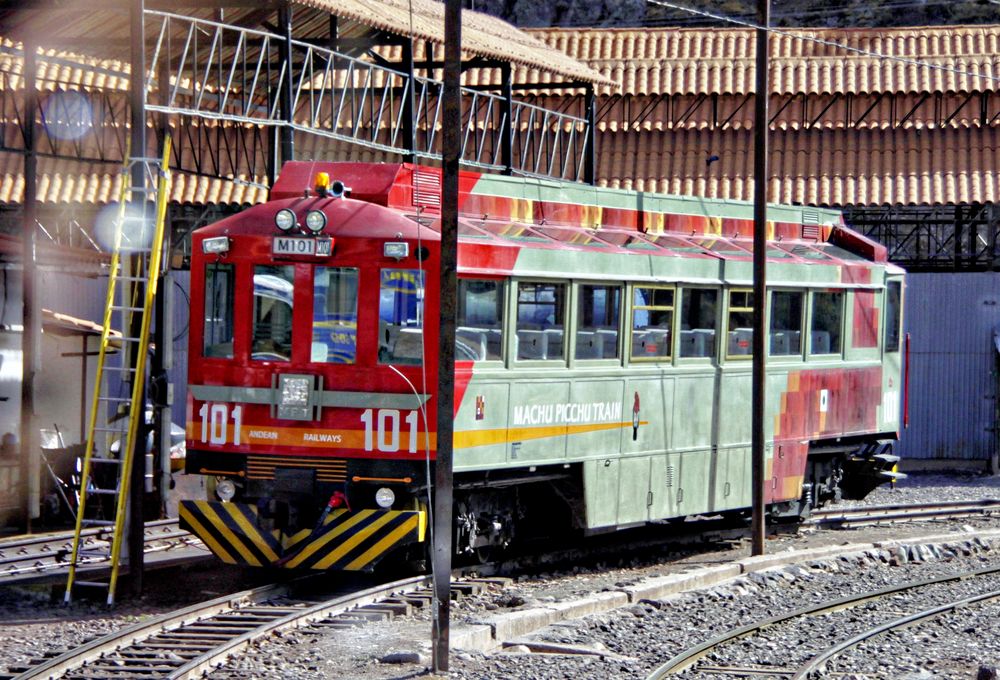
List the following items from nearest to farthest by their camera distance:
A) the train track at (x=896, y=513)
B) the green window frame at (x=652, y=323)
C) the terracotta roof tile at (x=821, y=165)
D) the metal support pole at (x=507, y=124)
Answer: the green window frame at (x=652, y=323), the train track at (x=896, y=513), the metal support pole at (x=507, y=124), the terracotta roof tile at (x=821, y=165)

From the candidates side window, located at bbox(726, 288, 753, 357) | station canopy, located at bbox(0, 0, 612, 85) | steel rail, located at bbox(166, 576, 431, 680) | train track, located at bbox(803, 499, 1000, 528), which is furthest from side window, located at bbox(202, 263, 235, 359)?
train track, located at bbox(803, 499, 1000, 528)

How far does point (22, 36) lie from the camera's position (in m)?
19.2

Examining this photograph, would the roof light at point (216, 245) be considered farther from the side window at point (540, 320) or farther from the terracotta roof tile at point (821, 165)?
the terracotta roof tile at point (821, 165)

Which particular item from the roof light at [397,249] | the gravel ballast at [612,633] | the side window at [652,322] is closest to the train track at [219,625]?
the gravel ballast at [612,633]

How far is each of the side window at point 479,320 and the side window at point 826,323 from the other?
594 cm

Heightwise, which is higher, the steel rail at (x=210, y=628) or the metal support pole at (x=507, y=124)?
the metal support pole at (x=507, y=124)

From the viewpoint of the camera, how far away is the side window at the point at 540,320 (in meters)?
14.2

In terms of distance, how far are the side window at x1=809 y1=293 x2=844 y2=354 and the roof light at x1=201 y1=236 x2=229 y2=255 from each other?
7814 millimetres

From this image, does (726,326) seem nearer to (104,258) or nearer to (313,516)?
(313,516)

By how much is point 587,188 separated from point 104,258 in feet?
30.4

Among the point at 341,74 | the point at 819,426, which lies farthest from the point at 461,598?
the point at 341,74

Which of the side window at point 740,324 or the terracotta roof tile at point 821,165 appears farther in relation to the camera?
the terracotta roof tile at point 821,165

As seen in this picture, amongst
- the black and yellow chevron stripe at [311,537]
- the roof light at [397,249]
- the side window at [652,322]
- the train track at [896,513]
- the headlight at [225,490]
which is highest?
the roof light at [397,249]

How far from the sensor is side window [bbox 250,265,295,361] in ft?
44.4
